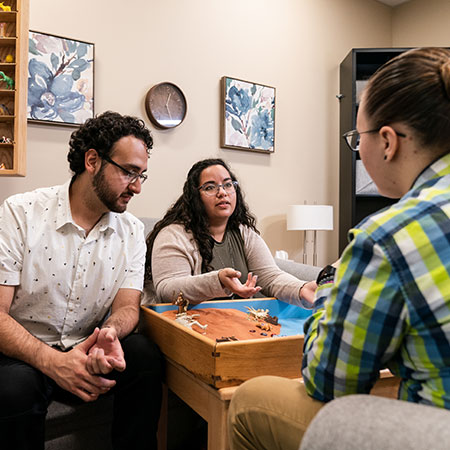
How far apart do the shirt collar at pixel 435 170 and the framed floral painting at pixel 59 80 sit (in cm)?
230

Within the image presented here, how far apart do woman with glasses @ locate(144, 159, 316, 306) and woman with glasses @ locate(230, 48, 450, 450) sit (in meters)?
0.81

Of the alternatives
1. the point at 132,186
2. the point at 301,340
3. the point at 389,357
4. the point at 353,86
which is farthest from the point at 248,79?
the point at 389,357

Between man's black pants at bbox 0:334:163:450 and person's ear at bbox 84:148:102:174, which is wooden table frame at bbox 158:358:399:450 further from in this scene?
person's ear at bbox 84:148:102:174

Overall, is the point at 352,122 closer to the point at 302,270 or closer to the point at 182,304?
the point at 302,270

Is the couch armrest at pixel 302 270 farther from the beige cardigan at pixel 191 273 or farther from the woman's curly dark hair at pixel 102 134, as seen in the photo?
the woman's curly dark hair at pixel 102 134

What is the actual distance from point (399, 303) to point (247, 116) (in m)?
2.87

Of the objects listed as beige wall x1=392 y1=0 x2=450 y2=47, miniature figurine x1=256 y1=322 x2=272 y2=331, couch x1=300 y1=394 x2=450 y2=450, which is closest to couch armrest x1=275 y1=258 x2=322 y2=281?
miniature figurine x1=256 y1=322 x2=272 y2=331

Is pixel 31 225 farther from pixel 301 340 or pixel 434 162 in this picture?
pixel 434 162

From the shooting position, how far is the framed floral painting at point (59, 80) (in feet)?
8.13

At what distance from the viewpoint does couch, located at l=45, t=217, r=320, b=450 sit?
131 cm

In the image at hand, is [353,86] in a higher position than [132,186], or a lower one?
higher

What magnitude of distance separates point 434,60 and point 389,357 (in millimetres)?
476

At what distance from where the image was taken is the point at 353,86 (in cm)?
351

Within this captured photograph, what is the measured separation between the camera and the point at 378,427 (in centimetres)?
49
